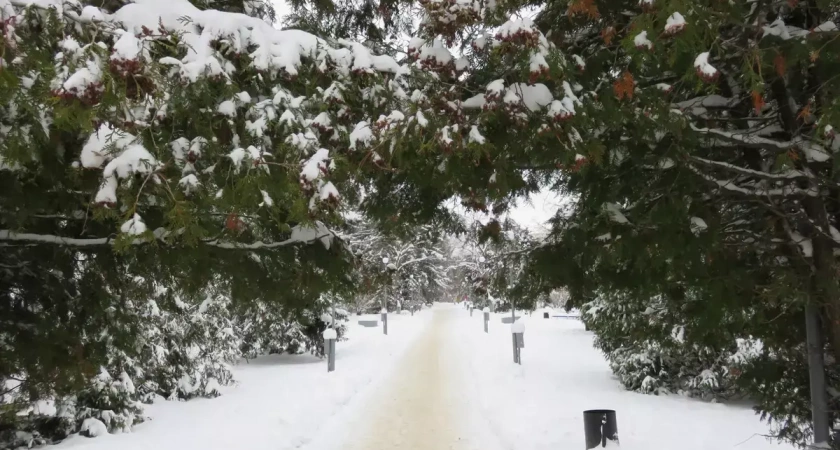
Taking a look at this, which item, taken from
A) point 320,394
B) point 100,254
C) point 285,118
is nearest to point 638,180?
point 285,118

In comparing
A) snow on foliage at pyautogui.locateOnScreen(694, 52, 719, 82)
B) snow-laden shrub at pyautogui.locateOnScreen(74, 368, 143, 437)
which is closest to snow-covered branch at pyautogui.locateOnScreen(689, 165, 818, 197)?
snow on foliage at pyautogui.locateOnScreen(694, 52, 719, 82)

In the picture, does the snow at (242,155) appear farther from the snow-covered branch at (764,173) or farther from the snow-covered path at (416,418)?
the snow-covered path at (416,418)

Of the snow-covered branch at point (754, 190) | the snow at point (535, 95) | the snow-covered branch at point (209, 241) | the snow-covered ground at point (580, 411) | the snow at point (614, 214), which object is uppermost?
the snow at point (535, 95)

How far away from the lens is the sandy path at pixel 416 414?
23.0ft

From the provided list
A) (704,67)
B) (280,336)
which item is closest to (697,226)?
(704,67)

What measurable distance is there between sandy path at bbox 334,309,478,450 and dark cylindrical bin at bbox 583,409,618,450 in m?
1.57

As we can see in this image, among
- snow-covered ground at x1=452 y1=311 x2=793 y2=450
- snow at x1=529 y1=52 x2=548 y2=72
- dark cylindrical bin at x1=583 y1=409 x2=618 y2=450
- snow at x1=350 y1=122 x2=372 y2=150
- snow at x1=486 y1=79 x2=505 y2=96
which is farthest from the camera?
snow-covered ground at x1=452 y1=311 x2=793 y2=450

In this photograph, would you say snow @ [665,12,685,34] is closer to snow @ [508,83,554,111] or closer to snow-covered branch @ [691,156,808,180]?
snow @ [508,83,554,111]

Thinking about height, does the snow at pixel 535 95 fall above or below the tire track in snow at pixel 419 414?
above

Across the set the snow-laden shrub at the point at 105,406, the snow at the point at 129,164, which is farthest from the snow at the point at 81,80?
the snow-laden shrub at the point at 105,406

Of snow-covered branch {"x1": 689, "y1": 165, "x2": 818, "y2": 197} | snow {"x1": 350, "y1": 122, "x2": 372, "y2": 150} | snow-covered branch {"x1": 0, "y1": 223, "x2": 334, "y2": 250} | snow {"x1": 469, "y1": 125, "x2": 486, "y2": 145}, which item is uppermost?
snow {"x1": 350, "y1": 122, "x2": 372, "y2": 150}

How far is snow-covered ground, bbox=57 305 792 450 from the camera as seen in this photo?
7.11 m

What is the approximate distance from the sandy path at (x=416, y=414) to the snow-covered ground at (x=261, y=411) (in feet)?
1.80

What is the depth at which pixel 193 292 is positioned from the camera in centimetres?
443
